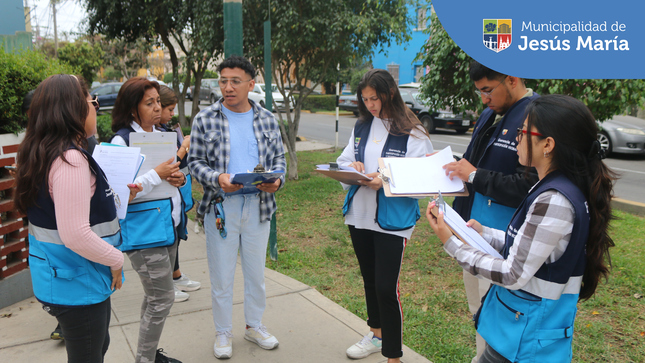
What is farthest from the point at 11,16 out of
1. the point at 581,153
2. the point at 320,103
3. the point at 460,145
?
the point at 320,103

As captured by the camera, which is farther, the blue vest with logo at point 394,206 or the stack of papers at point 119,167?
the blue vest with logo at point 394,206

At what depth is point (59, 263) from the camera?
213 centimetres

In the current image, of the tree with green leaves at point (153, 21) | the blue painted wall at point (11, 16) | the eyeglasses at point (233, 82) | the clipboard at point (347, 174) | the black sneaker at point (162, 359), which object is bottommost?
the black sneaker at point (162, 359)

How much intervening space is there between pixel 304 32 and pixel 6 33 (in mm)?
4356

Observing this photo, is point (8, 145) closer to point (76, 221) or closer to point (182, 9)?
point (76, 221)

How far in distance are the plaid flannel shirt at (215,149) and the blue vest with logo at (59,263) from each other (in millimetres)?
948

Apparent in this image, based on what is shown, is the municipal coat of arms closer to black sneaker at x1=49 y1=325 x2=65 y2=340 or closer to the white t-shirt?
the white t-shirt

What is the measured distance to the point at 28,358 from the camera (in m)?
3.20

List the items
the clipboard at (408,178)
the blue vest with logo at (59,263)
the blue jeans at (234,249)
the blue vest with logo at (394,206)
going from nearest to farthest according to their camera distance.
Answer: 1. the blue vest with logo at (59,263)
2. the clipboard at (408,178)
3. the blue vest with logo at (394,206)
4. the blue jeans at (234,249)

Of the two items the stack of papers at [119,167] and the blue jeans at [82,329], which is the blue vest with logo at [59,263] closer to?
the blue jeans at [82,329]

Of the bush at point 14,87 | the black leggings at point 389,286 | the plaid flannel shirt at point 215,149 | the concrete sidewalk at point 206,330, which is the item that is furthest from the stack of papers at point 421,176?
the bush at point 14,87

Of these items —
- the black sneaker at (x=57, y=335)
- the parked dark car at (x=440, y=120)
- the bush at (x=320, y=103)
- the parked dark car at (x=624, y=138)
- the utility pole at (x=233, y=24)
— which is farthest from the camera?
the bush at (x=320, y=103)

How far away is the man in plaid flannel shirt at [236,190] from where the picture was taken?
10.4 feet

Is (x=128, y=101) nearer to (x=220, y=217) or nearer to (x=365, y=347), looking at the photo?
(x=220, y=217)
